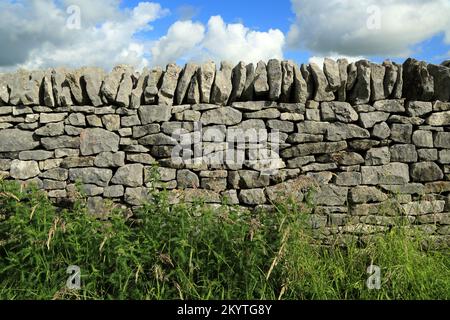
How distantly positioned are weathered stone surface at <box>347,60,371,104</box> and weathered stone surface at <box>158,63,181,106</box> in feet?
6.70

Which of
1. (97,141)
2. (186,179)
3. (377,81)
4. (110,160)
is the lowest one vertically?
(186,179)

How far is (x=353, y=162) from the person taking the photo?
17.4ft

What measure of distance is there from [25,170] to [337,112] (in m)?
3.62

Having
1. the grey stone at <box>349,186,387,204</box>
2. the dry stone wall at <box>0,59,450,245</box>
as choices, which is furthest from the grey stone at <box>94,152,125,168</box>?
the grey stone at <box>349,186,387,204</box>

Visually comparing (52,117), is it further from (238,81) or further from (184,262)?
(184,262)

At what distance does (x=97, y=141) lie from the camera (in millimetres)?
5234

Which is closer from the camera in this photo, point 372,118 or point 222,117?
point 222,117

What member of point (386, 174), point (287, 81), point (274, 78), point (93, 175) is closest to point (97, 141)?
point (93, 175)

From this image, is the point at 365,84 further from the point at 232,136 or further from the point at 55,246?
the point at 55,246

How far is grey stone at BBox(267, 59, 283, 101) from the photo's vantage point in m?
5.15

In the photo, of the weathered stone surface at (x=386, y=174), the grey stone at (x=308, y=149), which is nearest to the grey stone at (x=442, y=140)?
the weathered stone surface at (x=386, y=174)

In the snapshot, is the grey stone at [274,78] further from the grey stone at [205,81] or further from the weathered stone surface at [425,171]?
the weathered stone surface at [425,171]
